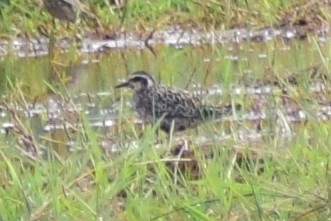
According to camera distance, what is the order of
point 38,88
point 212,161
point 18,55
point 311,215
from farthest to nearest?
point 18,55 → point 38,88 → point 212,161 → point 311,215

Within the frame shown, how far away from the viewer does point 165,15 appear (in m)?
11.4

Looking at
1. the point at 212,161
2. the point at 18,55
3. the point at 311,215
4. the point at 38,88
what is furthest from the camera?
the point at 18,55

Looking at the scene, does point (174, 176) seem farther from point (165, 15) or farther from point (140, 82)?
point (165, 15)

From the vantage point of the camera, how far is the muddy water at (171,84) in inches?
244

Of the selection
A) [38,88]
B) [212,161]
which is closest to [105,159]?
[212,161]

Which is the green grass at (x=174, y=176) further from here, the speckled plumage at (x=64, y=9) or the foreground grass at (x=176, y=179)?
the speckled plumage at (x=64, y=9)

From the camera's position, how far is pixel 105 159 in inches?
217

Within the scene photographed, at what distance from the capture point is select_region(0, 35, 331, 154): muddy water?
619cm

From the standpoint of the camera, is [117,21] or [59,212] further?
[117,21]

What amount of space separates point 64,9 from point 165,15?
1.00 metres

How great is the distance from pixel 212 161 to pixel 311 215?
0.58 metres

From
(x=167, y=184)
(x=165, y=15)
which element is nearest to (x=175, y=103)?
(x=167, y=184)

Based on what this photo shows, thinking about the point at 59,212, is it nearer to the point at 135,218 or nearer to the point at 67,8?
the point at 135,218

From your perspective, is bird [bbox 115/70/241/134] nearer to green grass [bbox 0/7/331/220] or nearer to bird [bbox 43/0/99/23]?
green grass [bbox 0/7/331/220]
